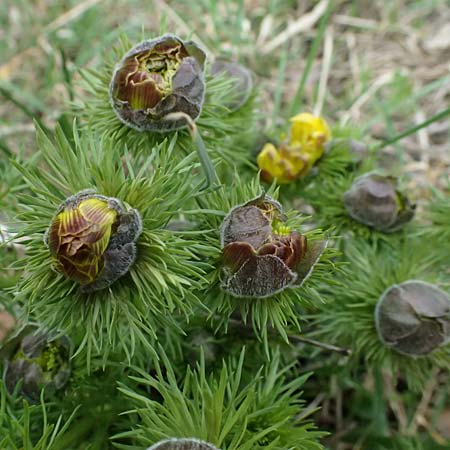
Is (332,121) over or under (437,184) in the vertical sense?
over

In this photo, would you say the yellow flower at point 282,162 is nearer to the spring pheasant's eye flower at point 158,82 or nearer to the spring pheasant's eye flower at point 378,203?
the spring pheasant's eye flower at point 378,203

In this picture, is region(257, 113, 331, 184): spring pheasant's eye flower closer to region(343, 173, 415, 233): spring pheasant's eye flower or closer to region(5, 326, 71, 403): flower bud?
region(343, 173, 415, 233): spring pheasant's eye flower

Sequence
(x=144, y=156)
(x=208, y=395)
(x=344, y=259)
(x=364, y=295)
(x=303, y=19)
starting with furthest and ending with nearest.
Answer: (x=303, y=19)
(x=344, y=259)
(x=364, y=295)
(x=144, y=156)
(x=208, y=395)

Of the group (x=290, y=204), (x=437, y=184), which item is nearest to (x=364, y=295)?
(x=290, y=204)

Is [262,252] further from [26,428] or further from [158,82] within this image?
[26,428]

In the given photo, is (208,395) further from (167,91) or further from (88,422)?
(167,91)

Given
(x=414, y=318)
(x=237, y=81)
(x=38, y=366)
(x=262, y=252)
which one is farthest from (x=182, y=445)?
(x=237, y=81)

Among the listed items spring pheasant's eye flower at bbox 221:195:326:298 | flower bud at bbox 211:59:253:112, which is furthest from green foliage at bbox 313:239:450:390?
flower bud at bbox 211:59:253:112
